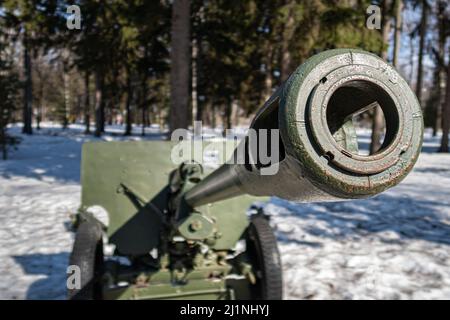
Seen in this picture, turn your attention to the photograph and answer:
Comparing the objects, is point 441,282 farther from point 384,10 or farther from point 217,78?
point 217,78

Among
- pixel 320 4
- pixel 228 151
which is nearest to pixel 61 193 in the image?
pixel 228 151

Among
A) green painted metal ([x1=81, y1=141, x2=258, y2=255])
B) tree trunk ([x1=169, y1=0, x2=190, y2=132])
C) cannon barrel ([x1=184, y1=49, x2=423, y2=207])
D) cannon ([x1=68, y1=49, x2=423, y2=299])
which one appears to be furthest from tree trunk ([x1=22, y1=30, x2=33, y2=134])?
cannon barrel ([x1=184, y1=49, x2=423, y2=207])

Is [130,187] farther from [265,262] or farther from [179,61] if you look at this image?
[179,61]

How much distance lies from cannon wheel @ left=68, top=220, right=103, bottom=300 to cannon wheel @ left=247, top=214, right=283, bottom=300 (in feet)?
4.25

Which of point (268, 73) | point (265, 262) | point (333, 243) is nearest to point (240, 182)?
point (265, 262)

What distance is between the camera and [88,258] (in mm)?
3018

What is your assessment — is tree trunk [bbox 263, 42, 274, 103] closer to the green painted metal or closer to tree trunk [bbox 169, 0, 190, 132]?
tree trunk [bbox 169, 0, 190, 132]

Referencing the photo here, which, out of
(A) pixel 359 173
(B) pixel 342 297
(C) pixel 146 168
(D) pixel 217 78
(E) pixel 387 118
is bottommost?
(B) pixel 342 297

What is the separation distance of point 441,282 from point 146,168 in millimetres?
3029

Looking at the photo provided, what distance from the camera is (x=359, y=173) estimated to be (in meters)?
0.76

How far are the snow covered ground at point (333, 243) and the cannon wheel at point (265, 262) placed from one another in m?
0.62

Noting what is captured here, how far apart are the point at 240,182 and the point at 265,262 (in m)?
2.12

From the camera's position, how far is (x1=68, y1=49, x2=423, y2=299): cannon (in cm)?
77
